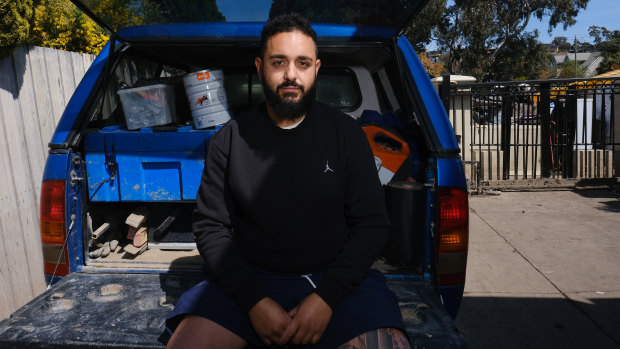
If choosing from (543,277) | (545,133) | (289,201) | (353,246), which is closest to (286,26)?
(289,201)

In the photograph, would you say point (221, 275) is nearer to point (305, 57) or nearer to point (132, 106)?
point (305, 57)

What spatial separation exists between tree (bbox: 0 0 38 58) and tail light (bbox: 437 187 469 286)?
328cm

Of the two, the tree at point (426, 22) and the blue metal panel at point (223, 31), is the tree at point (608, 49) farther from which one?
the blue metal panel at point (223, 31)

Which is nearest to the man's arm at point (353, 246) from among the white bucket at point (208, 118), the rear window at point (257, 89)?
the white bucket at point (208, 118)

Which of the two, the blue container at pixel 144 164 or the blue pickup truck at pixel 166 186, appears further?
the blue container at pixel 144 164

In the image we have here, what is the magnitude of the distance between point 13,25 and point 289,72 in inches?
104

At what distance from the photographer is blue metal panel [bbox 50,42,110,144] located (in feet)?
8.51

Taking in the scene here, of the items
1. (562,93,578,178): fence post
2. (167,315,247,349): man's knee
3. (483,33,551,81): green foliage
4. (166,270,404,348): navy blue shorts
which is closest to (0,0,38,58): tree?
(166,270,404,348): navy blue shorts

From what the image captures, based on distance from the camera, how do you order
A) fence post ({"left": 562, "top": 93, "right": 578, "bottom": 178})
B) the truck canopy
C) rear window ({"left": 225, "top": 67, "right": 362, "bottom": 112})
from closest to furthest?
the truck canopy, rear window ({"left": 225, "top": 67, "right": 362, "bottom": 112}), fence post ({"left": 562, "top": 93, "right": 578, "bottom": 178})

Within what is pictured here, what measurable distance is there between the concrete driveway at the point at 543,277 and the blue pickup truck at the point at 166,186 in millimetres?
1506

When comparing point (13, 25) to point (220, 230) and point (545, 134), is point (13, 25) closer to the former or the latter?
point (220, 230)

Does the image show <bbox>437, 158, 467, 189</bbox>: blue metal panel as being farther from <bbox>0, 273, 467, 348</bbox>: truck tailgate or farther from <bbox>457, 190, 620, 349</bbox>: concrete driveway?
<bbox>457, 190, 620, 349</bbox>: concrete driveway

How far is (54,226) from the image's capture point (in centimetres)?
254

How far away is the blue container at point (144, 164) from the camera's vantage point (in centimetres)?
290
